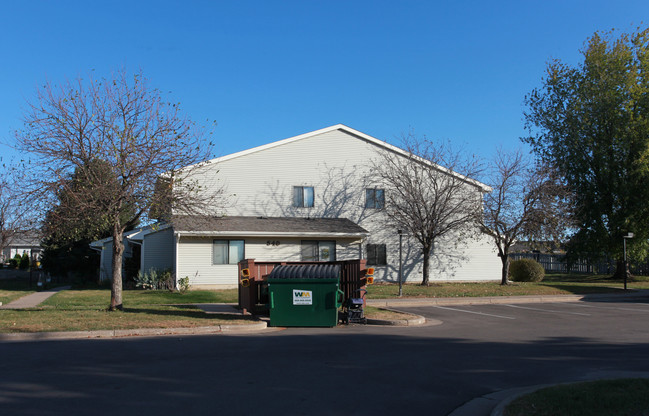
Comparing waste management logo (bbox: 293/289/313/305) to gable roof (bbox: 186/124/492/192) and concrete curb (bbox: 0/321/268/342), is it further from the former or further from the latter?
gable roof (bbox: 186/124/492/192)

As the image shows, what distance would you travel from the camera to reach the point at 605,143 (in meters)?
30.5

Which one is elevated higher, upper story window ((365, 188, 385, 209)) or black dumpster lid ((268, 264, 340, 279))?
upper story window ((365, 188, 385, 209))

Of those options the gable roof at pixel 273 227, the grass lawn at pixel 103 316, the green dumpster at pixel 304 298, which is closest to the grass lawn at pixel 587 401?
the green dumpster at pixel 304 298

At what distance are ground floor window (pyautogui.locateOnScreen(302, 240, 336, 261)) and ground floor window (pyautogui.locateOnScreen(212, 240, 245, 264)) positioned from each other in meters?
3.07

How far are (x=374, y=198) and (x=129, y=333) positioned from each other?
1848 centimetres

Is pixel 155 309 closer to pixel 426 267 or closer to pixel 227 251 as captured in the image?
pixel 227 251

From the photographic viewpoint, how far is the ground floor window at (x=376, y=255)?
1105 inches

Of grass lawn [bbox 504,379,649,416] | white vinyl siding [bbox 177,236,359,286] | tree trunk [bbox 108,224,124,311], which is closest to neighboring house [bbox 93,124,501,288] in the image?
white vinyl siding [bbox 177,236,359,286]

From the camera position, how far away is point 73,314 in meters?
14.0

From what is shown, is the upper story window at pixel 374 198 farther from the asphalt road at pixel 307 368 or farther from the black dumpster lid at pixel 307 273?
the asphalt road at pixel 307 368

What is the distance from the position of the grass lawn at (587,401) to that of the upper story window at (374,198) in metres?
22.1

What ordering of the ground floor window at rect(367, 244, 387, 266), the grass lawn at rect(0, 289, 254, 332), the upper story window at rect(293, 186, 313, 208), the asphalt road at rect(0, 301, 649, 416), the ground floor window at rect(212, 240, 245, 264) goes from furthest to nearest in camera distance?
the ground floor window at rect(367, 244, 387, 266) → the upper story window at rect(293, 186, 313, 208) → the ground floor window at rect(212, 240, 245, 264) → the grass lawn at rect(0, 289, 254, 332) → the asphalt road at rect(0, 301, 649, 416)

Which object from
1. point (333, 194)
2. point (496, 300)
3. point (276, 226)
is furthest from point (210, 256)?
point (496, 300)

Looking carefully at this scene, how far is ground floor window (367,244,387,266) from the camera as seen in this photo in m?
28.1
